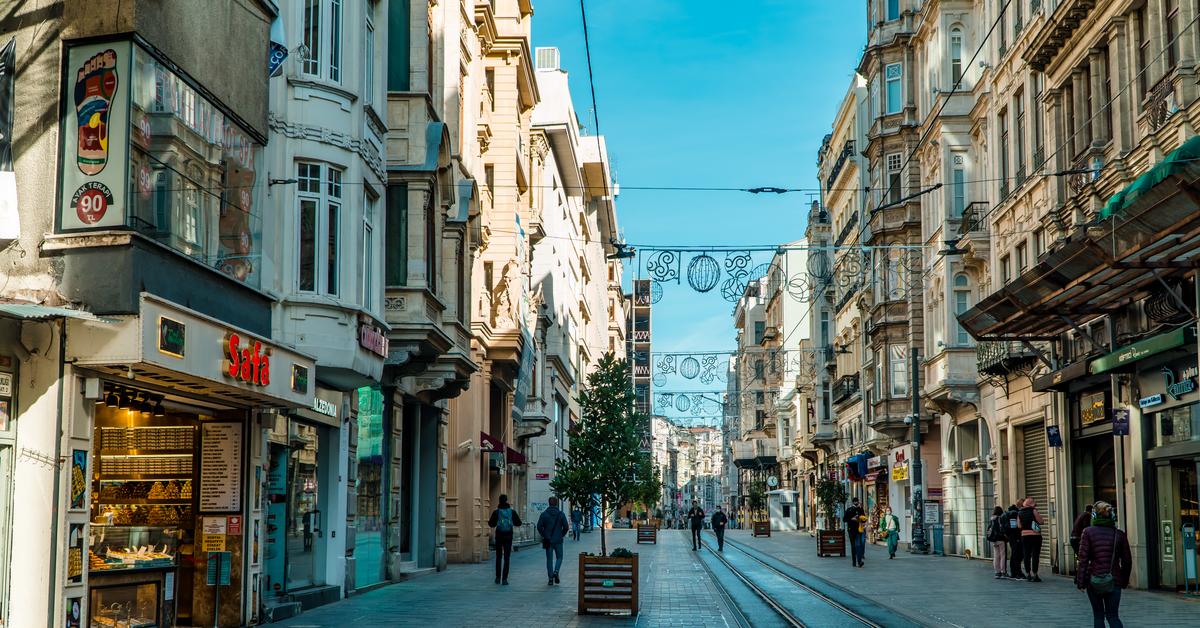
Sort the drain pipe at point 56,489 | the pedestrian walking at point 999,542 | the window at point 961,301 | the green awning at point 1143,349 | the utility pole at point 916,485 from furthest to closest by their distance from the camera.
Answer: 1. the utility pole at point 916,485
2. the window at point 961,301
3. the pedestrian walking at point 999,542
4. the green awning at point 1143,349
5. the drain pipe at point 56,489

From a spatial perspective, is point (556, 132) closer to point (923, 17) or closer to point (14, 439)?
point (923, 17)

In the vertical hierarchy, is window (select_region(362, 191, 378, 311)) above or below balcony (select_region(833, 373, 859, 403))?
below

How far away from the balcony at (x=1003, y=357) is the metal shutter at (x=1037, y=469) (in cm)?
145

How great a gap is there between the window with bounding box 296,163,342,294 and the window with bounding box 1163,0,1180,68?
13947mm

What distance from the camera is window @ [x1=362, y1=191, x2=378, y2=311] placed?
1942 cm

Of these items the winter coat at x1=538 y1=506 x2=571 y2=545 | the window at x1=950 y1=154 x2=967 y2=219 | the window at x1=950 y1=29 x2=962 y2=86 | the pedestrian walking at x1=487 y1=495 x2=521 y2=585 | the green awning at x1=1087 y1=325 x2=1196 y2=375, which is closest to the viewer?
the green awning at x1=1087 y1=325 x2=1196 y2=375

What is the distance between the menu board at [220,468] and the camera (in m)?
16.4

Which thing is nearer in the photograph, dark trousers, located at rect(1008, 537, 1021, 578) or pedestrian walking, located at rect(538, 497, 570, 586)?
pedestrian walking, located at rect(538, 497, 570, 586)

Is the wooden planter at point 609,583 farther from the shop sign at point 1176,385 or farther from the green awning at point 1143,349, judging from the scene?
the shop sign at point 1176,385

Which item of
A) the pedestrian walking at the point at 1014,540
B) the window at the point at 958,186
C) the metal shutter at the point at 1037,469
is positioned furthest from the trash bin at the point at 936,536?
the pedestrian walking at the point at 1014,540

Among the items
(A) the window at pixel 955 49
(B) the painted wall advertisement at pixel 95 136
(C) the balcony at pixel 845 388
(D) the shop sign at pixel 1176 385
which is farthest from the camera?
(C) the balcony at pixel 845 388

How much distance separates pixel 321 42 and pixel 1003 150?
814 inches

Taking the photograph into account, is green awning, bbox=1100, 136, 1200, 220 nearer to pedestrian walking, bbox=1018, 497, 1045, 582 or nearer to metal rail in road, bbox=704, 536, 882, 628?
metal rail in road, bbox=704, 536, 882, 628

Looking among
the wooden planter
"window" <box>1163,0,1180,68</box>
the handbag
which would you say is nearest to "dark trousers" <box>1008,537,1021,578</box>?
"window" <box>1163,0,1180,68</box>
